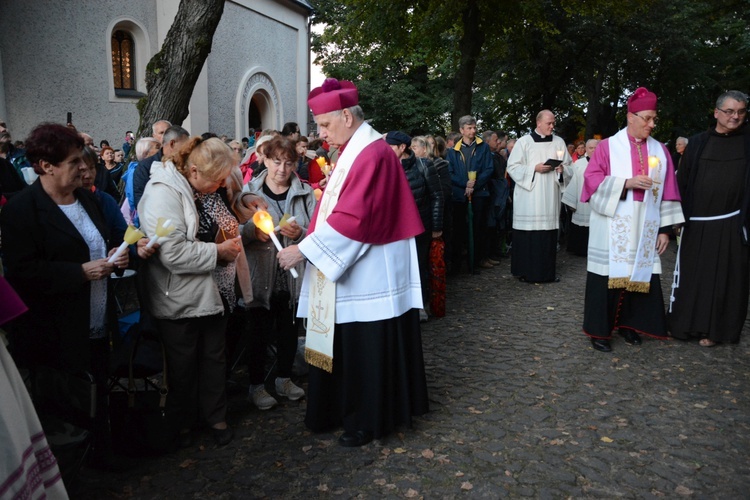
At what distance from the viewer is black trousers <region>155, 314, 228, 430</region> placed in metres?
3.60

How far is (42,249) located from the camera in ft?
10.4

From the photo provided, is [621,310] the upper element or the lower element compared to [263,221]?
lower

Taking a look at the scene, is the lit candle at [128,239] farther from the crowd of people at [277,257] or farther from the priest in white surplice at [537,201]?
the priest in white surplice at [537,201]

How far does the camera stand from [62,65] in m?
13.3

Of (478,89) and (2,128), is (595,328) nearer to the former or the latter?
(2,128)

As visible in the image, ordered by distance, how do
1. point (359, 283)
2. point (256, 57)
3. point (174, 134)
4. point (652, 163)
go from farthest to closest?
point (256, 57)
point (652, 163)
point (174, 134)
point (359, 283)

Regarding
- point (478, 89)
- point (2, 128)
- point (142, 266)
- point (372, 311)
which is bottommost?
point (372, 311)

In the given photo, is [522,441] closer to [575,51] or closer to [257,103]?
[257,103]

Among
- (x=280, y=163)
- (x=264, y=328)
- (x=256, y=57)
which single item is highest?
(x=256, y=57)

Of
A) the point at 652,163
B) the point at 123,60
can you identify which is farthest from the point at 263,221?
the point at 123,60

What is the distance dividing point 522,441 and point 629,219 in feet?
8.22

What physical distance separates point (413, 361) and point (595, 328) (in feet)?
7.95

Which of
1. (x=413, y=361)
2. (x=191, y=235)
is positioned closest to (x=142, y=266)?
(x=191, y=235)

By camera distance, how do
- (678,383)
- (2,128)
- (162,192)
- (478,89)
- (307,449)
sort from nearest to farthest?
(162,192) → (307,449) → (678,383) → (2,128) → (478,89)
